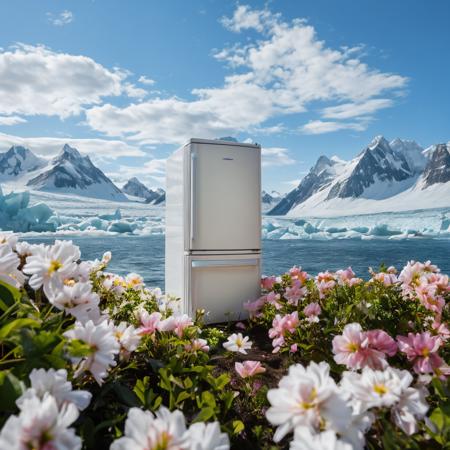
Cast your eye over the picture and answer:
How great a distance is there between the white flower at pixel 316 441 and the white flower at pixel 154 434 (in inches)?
6.6

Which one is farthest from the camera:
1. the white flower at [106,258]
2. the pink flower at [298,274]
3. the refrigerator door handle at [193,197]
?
the refrigerator door handle at [193,197]

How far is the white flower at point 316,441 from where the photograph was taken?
646mm

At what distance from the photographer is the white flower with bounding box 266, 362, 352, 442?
27.5 inches

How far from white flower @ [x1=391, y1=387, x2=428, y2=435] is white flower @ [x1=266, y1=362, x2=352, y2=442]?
0.19 metres

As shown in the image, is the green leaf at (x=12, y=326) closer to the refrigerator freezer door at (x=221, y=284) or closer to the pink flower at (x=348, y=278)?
the pink flower at (x=348, y=278)

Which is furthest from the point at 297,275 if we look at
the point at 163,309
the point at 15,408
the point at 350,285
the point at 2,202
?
the point at 2,202

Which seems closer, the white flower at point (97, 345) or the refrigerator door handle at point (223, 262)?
the white flower at point (97, 345)

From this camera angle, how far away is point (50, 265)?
0.97m

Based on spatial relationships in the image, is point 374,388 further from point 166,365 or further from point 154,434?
point 166,365

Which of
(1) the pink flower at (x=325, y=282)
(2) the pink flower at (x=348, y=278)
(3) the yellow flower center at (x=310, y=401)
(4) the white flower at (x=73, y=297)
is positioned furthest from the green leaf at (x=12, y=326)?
(2) the pink flower at (x=348, y=278)

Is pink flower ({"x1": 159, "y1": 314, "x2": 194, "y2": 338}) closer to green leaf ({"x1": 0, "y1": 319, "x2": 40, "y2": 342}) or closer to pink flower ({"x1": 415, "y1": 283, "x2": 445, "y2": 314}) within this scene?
green leaf ({"x1": 0, "y1": 319, "x2": 40, "y2": 342})

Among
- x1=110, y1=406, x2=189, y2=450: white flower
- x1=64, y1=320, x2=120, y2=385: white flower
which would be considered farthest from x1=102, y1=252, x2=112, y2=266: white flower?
x1=110, y1=406, x2=189, y2=450: white flower

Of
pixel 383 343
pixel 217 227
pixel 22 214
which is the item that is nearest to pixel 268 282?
pixel 217 227

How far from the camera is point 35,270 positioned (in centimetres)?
95
